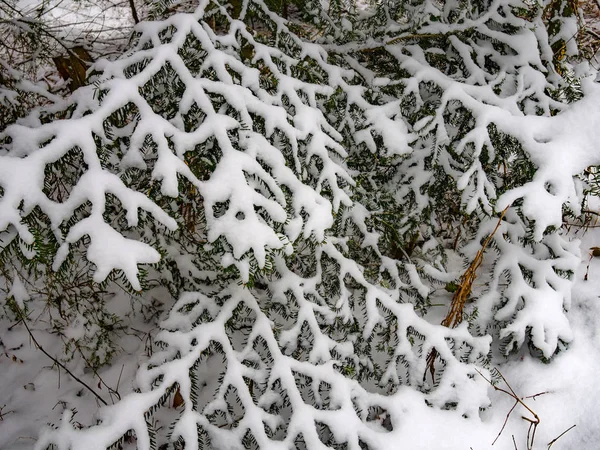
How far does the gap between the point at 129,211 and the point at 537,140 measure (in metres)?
1.83

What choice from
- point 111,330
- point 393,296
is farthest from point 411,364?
point 111,330

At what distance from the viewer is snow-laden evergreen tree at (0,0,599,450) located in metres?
1.48

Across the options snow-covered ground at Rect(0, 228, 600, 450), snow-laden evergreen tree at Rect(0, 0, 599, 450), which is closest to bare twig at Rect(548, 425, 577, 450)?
snow-covered ground at Rect(0, 228, 600, 450)

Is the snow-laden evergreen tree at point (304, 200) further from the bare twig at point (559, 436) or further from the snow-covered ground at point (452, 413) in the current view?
the bare twig at point (559, 436)

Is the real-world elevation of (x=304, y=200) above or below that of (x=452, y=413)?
above

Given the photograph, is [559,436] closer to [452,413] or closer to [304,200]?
[452,413]

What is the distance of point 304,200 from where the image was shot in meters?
1.68

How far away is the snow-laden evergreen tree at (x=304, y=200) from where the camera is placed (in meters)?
1.48

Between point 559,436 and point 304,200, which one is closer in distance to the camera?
point 304,200

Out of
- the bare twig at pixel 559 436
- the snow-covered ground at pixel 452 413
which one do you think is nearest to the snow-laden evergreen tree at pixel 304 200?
the snow-covered ground at pixel 452 413

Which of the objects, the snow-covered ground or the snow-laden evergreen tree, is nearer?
the snow-laden evergreen tree

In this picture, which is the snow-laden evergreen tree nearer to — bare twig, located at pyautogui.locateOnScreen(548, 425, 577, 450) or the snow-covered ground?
the snow-covered ground

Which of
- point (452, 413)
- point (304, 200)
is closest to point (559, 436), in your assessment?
point (452, 413)

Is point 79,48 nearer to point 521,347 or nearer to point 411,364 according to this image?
point 411,364
